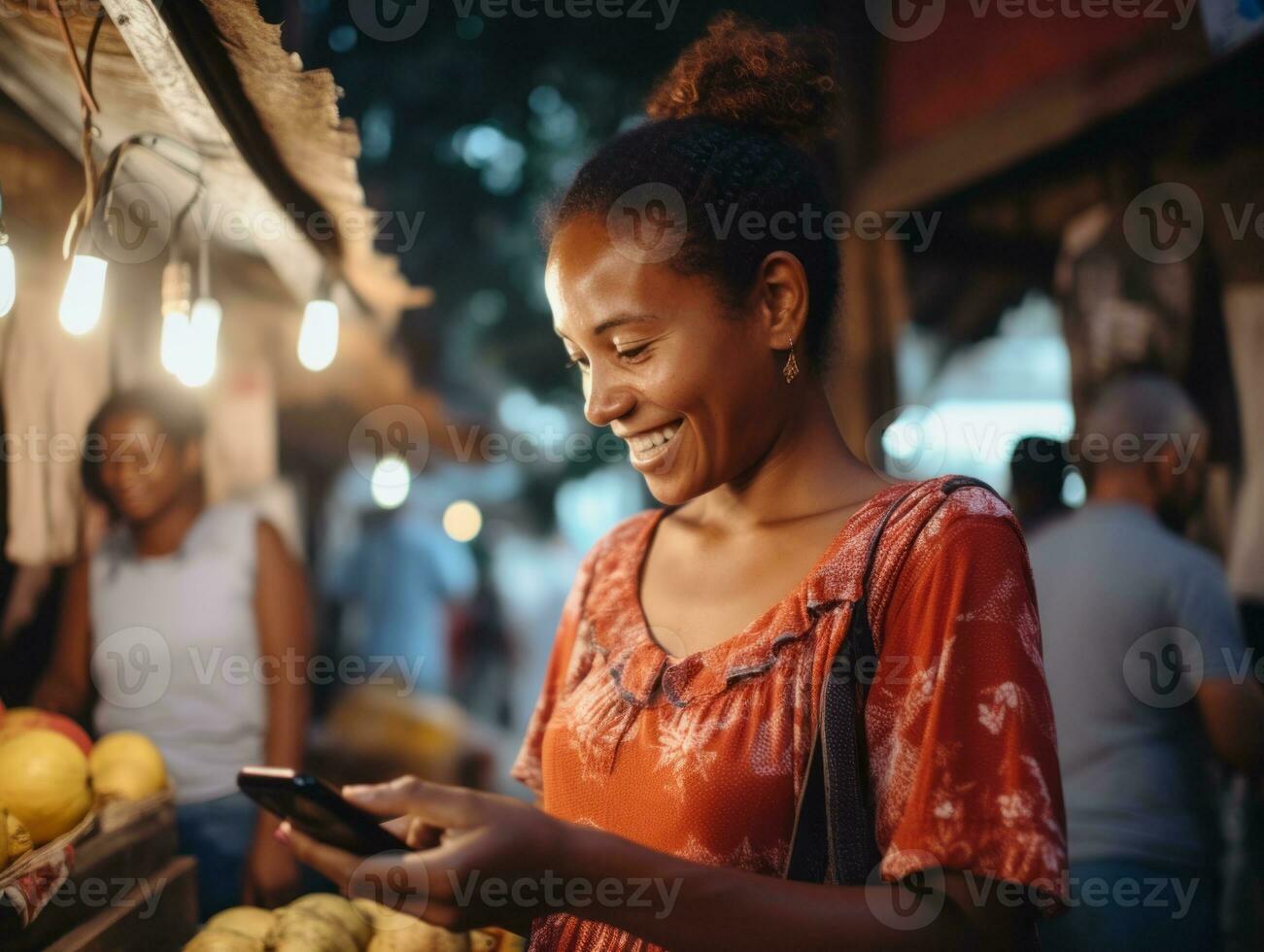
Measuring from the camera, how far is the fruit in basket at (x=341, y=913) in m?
2.24

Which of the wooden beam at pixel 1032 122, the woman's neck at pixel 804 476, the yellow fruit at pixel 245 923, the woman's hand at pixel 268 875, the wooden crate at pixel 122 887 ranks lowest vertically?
the woman's hand at pixel 268 875

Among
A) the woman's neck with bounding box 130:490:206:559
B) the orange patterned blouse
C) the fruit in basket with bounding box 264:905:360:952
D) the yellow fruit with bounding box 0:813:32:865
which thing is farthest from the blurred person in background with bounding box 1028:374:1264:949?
the woman's neck with bounding box 130:490:206:559

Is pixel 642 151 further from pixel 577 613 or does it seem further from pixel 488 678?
pixel 488 678

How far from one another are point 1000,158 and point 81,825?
12.4ft

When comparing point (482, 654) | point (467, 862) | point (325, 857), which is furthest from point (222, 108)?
point (482, 654)

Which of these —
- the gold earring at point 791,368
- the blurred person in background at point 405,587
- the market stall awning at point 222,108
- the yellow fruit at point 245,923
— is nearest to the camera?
the gold earring at point 791,368

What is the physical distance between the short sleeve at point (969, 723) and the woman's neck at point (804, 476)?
1.05ft

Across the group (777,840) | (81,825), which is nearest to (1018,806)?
(777,840)

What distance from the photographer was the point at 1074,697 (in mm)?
3092

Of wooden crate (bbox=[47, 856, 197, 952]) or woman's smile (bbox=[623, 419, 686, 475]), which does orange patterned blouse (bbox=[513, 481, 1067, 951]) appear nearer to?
woman's smile (bbox=[623, 419, 686, 475])

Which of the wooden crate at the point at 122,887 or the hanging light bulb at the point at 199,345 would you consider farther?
the hanging light bulb at the point at 199,345

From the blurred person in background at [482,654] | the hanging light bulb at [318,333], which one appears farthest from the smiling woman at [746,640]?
the blurred person in background at [482,654]

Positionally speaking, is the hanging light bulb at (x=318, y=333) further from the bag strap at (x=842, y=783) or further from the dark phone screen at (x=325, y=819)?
the bag strap at (x=842, y=783)

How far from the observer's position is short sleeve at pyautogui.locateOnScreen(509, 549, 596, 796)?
6.74 feet
